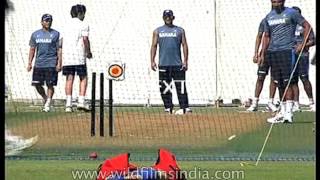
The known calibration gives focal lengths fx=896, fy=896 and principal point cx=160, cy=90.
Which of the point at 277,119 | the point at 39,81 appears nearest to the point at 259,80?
the point at 277,119

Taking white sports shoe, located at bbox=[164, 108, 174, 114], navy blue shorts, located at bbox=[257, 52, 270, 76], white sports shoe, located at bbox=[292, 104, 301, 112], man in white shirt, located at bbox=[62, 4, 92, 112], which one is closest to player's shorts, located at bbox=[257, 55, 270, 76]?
navy blue shorts, located at bbox=[257, 52, 270, 76]

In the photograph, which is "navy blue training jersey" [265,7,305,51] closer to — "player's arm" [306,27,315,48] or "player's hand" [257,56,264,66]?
"player's arm" [306,27,315,48]

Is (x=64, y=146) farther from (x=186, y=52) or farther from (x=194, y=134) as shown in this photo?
(x=186, y=52)

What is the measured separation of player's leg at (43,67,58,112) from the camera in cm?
1126

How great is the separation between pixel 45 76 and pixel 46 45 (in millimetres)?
678

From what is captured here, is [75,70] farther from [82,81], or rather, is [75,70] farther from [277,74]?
[277,74]

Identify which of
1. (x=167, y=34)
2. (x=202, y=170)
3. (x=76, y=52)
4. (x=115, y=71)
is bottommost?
(x=202, y=170)

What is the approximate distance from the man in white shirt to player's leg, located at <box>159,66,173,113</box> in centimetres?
95

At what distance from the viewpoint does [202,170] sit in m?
7.69

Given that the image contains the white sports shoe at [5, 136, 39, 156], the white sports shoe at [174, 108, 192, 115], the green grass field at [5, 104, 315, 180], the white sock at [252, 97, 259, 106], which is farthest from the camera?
the white sock at [252, 97, 259, 106]

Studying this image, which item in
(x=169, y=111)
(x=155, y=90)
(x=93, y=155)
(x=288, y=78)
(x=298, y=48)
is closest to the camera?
(x=93, y=155)

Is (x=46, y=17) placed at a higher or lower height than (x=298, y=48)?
higher

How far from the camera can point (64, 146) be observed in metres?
9.41

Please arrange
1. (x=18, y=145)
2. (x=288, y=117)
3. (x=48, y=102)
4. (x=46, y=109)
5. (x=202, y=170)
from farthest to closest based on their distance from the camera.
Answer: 1. (x=48, y=102)
2. (x=46, y=109)
3. (x=288, y=117)
4. (x=18, y=145)
5. (x=202, y=170)
